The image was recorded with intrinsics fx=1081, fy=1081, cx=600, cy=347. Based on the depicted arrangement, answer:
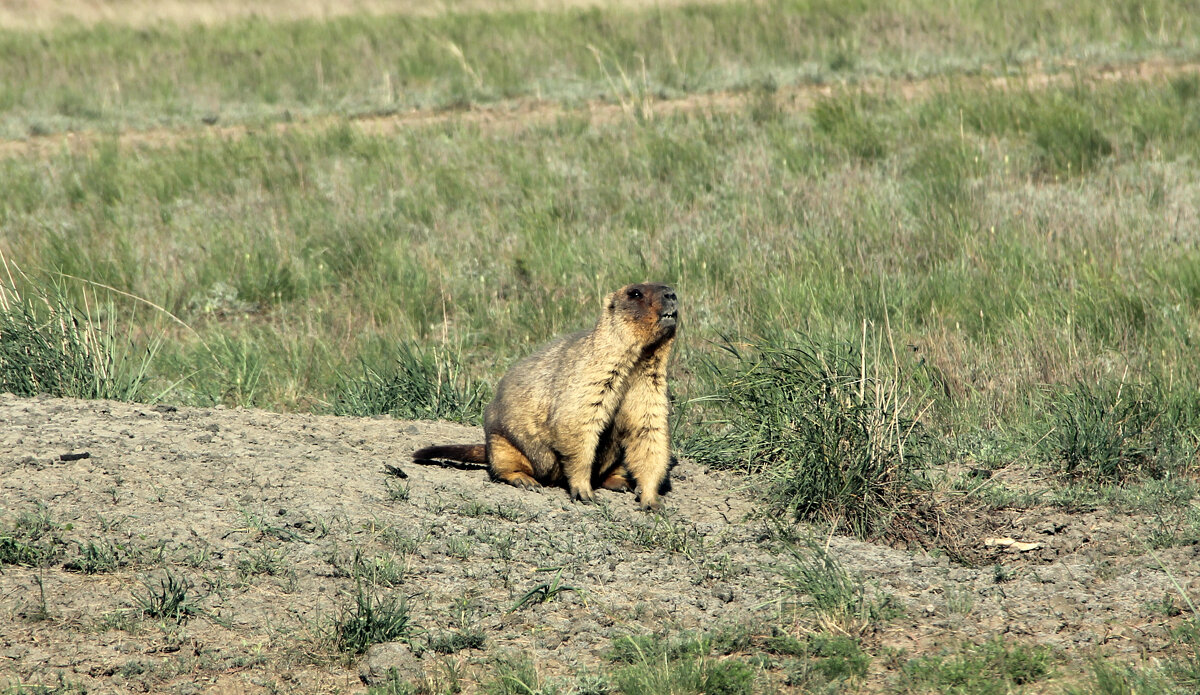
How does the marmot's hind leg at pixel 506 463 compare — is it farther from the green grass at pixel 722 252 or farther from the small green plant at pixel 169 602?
the small green plant at pixel 169 602

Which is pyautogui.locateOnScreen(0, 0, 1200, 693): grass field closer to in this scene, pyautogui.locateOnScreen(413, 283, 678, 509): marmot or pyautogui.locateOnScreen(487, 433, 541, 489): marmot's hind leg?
pyautogui.locateOnScreen(413, 283, 678, 509): marmot

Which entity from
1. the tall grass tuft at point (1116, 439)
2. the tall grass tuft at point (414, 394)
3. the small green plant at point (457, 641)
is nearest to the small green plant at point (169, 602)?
the small green plant at point (457, 641)

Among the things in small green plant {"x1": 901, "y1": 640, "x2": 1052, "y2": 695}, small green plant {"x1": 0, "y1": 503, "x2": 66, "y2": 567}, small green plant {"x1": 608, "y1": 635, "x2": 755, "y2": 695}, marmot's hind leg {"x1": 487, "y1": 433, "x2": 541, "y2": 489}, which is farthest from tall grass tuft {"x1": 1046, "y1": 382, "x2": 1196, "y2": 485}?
small green plant {"x1": 0, "y1": 503, "x2": 66, "y2": 567}

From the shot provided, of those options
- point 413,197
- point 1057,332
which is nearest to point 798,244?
point 1057,332

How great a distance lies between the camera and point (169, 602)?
158 inches

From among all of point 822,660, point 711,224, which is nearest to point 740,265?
point 711,224

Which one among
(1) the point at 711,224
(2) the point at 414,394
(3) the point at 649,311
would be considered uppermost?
(3) the point at 649,311

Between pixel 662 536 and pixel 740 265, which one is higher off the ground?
pixel 740 265

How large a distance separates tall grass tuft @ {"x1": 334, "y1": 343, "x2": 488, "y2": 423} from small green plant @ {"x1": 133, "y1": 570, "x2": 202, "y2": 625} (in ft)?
9.40

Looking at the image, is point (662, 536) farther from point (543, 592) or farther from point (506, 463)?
point (506, 463)

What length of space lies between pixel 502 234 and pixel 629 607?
6141mm

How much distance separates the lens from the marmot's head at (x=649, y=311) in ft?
17.5

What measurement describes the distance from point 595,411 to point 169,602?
222 centimetres

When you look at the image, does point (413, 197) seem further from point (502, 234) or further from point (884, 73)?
point (884, 73)
